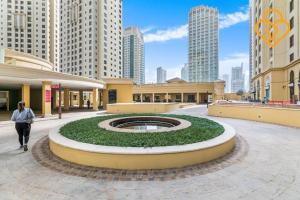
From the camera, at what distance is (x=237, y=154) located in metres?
6.75

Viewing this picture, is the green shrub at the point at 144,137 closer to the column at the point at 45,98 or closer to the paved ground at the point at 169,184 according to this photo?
the paved ground at the point at 169,184

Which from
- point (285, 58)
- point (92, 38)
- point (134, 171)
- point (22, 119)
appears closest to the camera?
point (134, 171)

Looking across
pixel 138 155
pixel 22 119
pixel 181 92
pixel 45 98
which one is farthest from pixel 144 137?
pixel 181 92

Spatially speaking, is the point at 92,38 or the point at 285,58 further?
the point at 92,38

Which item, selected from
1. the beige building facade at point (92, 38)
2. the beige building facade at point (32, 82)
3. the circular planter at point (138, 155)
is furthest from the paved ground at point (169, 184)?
the beige building facade at point (92, 38)

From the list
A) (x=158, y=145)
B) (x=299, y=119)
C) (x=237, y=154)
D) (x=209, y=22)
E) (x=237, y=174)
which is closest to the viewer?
(x=237, y=174)

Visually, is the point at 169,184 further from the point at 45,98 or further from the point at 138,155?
the point at 45,98

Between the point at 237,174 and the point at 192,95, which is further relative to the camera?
the point at 192,95

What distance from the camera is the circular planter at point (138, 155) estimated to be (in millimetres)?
5270

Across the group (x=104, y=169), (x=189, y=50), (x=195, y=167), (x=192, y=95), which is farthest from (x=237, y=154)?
(x=189, y=50)

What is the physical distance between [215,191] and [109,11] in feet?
263

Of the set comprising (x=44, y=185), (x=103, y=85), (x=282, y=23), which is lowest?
(x=44, y=185)

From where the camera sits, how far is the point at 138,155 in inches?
206

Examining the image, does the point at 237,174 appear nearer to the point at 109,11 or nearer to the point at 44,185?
the point at 44,185
